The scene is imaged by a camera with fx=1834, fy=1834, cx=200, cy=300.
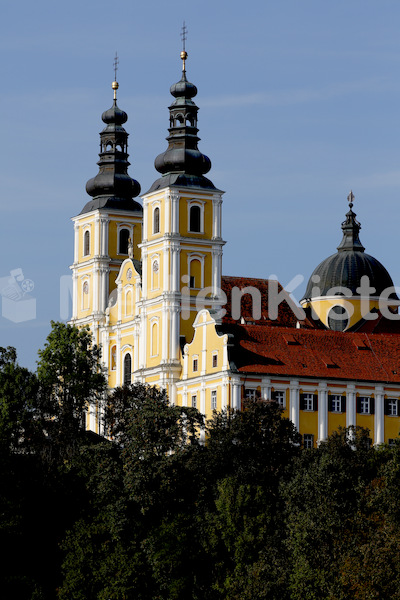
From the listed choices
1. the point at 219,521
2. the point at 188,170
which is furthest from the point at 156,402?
the point at 188,170

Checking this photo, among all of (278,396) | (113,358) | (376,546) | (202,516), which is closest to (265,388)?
(278,396)

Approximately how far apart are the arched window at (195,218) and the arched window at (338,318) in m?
12.0

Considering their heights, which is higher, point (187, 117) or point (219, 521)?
point (187, 117)

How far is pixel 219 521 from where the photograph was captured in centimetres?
7256

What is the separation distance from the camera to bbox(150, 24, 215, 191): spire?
4099 inches

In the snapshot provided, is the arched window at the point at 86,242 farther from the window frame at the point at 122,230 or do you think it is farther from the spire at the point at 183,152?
the spire at the point at 183,152

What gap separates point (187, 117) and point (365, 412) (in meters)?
20.3

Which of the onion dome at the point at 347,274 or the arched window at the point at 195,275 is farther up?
the onion dome at the point at 347,274

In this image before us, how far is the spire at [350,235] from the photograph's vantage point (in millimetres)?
115000

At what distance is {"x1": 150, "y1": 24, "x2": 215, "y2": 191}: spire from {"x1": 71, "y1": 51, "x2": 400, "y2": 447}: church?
8 cm

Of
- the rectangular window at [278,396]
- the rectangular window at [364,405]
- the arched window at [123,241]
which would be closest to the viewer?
the rectangular window at [278,396]

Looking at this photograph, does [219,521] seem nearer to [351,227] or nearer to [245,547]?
[245,547]

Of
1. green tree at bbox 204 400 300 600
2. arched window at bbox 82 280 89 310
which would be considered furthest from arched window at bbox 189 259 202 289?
green tree at bbox 204 400 300 600

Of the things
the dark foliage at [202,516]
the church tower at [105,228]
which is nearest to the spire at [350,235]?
the church tower at [105,228]
